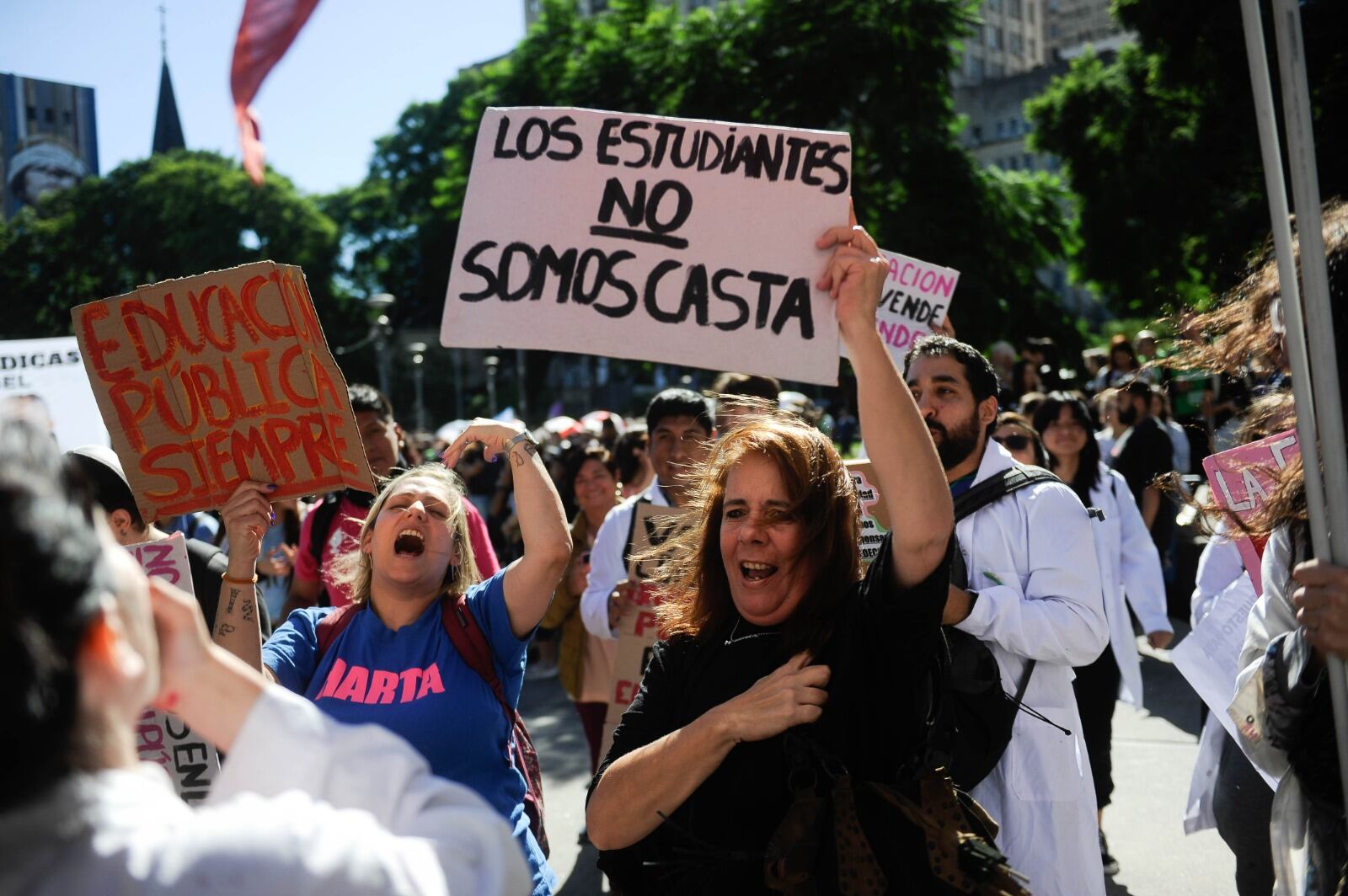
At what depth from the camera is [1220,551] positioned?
12.4 feet

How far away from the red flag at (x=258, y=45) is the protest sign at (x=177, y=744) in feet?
3.54

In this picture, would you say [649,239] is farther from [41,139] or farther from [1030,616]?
[41,139]

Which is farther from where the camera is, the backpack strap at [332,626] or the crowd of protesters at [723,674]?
the backpack strap at [332,626]

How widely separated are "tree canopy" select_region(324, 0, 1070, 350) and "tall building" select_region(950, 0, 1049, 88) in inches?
2410

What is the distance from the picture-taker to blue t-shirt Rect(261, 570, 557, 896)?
3074 millimetres

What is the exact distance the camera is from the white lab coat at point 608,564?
541 centimetres

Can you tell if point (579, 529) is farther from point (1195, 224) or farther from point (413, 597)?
point (1195, 224)

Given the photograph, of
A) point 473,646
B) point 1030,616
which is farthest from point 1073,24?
point 473,646

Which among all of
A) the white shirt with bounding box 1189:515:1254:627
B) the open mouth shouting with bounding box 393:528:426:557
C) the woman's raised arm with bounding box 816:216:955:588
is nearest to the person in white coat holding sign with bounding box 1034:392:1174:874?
the white shirt with bounding box 1189:515:1254:627

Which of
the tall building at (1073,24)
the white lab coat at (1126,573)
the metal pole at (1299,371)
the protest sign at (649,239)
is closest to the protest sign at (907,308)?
the white lab coat at (1126,573)

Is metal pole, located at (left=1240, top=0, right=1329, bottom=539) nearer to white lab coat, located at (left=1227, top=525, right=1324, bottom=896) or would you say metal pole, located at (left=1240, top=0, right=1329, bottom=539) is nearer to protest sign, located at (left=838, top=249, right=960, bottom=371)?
white lab coat, located at (left=1227, top=525, right=1324, bottom=896)

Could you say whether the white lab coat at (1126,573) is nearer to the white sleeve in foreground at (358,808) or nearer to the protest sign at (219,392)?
the protest sign at (219,392)

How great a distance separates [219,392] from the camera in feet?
11.1

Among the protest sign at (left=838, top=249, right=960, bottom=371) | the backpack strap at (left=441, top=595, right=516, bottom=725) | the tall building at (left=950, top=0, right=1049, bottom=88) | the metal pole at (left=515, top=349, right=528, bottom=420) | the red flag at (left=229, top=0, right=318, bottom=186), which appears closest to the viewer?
the red flag at (left=229, top=0, right=318, bottom=186)
